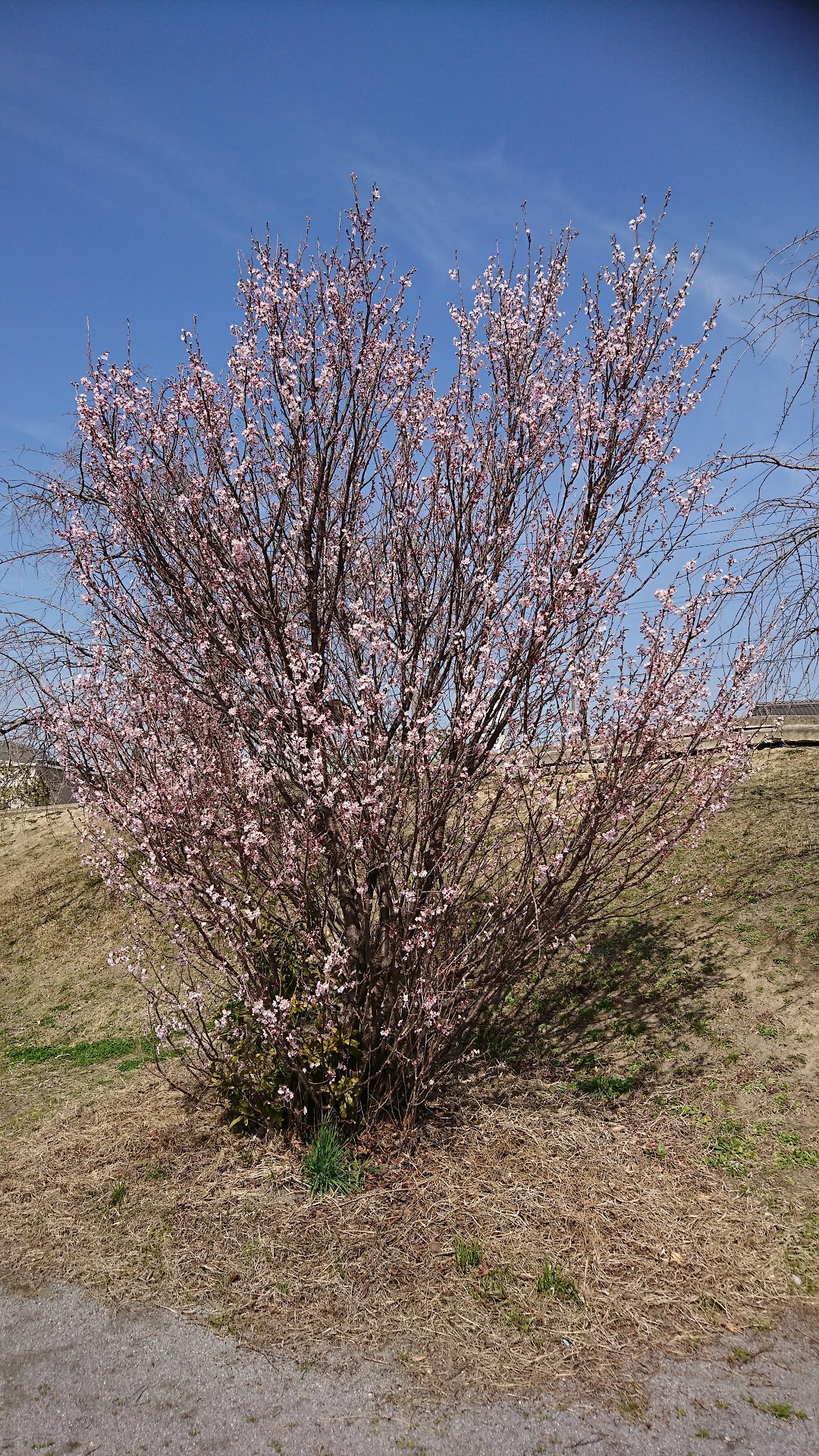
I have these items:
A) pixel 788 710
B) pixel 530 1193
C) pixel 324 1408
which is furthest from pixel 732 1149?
pixel 788 710

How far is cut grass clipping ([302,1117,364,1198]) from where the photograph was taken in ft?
16.5

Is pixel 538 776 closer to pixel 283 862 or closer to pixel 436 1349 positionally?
pixel 283 862

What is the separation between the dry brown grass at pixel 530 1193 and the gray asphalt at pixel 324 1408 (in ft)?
0.52

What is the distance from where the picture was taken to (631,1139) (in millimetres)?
5371

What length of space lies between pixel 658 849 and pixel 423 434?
302 cm

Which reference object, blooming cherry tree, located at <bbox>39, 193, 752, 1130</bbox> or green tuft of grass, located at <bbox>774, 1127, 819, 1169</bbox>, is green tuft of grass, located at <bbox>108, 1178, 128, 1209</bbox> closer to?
blooming cherry tree, located at <bbox>39, 193, 752, 1130</bbox>

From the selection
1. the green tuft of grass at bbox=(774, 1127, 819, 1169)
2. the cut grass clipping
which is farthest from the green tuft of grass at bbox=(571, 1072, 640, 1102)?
the cut grass clipping

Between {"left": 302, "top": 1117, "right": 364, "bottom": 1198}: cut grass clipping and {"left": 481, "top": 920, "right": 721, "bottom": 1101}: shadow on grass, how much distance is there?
1.48 metres

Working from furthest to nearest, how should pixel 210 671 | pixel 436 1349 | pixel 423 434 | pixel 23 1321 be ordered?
pixel 423 434 < pixel 210 671 < pixel 23 1321 < pixel 436 1349

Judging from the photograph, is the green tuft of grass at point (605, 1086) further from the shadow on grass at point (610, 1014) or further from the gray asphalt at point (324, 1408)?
the gray asphalt at point (324, 1408)

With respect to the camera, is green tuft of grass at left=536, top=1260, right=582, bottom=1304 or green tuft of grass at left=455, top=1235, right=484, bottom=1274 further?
green tuft of grass at left=455, top=1235, right=484, bottom=1274

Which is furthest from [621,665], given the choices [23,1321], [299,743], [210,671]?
[23,1321]

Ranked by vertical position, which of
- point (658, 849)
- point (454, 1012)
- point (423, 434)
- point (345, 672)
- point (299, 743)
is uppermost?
point (423, 434)

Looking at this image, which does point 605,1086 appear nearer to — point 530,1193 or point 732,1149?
point 732,1149
